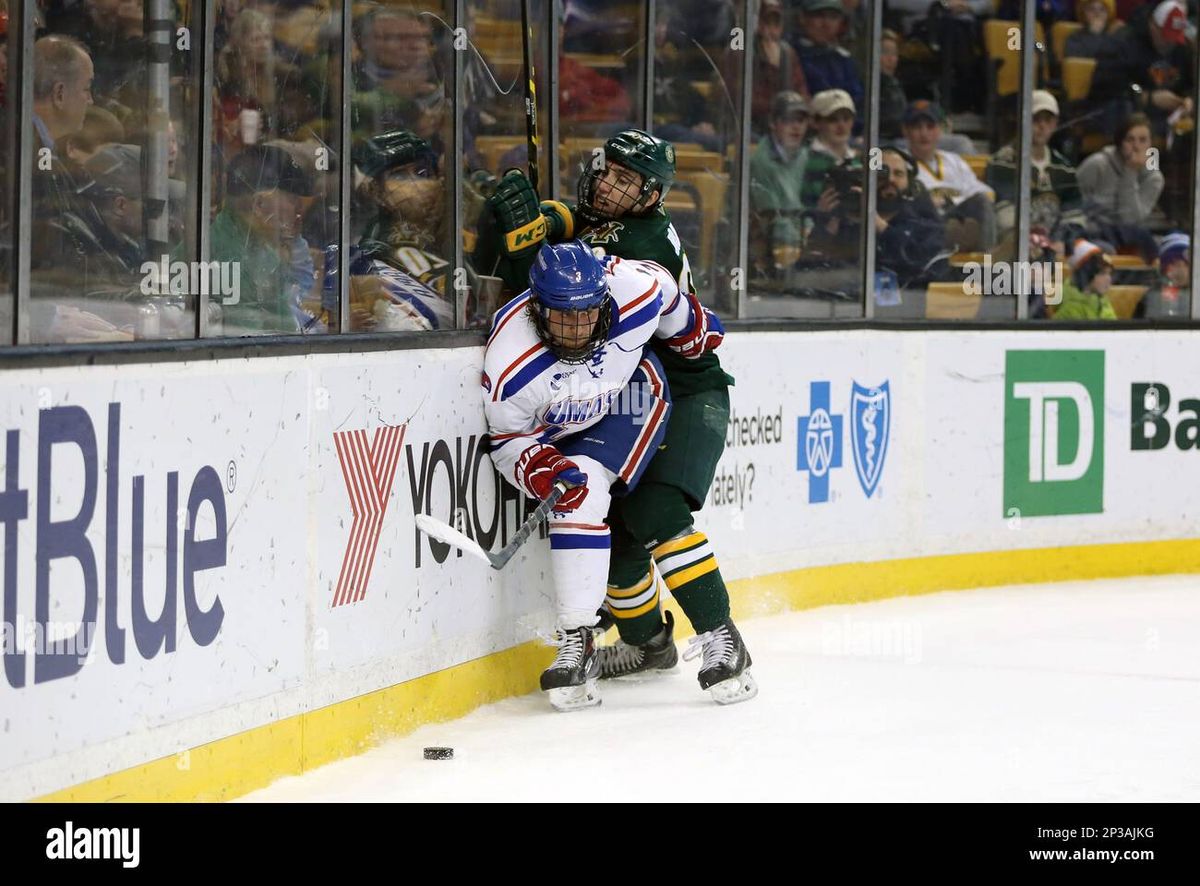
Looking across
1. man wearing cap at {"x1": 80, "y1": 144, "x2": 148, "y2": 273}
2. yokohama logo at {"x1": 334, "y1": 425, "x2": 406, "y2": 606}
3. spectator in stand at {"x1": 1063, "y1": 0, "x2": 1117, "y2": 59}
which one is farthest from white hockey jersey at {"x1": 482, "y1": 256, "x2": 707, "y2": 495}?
spectator in stand at {"x1": 1063, "y1": 0, "x2": 1117, "y2": 59}

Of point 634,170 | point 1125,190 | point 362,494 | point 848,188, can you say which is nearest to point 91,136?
point 362,494

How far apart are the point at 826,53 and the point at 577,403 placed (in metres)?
2.74

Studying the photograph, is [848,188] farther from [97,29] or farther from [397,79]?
[97,29]

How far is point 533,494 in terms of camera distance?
197 inches

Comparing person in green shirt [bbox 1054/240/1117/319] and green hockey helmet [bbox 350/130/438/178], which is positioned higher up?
green hockey helmet [bbox 350/130/438/178]

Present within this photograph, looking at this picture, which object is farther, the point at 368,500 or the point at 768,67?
the point at 768,67

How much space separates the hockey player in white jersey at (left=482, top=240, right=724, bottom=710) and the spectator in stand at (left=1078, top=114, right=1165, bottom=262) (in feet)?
11.1

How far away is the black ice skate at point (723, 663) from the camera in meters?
5.18

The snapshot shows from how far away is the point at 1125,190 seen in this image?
8.07 m

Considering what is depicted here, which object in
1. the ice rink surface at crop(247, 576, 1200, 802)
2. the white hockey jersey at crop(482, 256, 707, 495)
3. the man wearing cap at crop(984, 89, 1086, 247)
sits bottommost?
the ice rink surface at crop(247, 576, 1200, 802)

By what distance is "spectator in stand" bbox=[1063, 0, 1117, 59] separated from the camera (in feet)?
25.9

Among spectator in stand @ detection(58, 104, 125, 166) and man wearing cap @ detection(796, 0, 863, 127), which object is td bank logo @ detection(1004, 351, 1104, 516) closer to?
man wearing cap @ detection(796, 0, 863, 127)

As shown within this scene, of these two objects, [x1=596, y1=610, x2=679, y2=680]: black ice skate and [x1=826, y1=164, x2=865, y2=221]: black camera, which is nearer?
[x1=596, y1=610, x2=679, y2=680]: black ice skate

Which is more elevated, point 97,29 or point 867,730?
Answer: point 97,29
